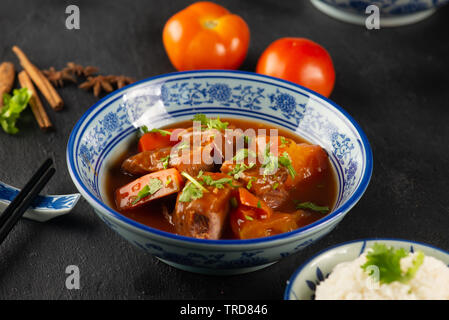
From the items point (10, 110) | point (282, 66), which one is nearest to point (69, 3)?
point (10, 110)

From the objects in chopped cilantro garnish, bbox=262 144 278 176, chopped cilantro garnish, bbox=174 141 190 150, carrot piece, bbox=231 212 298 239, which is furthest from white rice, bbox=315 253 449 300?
chopped cilantro garnish, bbox=174 141 190 150

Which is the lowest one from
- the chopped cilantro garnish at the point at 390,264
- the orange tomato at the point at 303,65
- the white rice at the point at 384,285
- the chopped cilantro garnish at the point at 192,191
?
the white rice at the point at 384,285

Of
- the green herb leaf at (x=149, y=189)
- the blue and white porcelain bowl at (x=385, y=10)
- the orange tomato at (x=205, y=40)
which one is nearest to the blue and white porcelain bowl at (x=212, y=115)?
the green herb leaf at (x=149, y=189)

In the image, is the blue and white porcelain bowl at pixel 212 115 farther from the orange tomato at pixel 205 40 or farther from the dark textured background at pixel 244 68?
the orange tomato at pixel 205 40

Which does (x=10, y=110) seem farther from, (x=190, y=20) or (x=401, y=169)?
(x=401, y=169)

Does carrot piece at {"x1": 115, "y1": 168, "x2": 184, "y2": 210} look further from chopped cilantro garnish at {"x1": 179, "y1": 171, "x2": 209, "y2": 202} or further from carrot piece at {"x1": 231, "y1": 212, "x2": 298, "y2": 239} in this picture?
carrot piece at {"x1": 231, "y1": 212, "x2": 298, "y2": 239}
